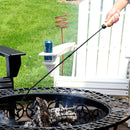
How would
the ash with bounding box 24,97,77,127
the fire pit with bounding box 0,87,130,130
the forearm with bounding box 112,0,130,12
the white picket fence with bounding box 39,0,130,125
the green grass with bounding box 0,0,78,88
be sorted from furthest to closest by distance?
the green grass with bounding box 0,0,78,88 < the white picket fence with bounding box 39,0,130,125 < the forearm with bounding box 112,0,130,12 < the ash with bounding box 24,97,77,127 < the fire pit with bounding box 0,87,130,130

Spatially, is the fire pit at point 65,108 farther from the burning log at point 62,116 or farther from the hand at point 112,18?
the hand at point 112,18

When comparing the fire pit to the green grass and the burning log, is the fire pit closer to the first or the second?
the burning log

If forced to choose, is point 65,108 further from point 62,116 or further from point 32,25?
point 32,25

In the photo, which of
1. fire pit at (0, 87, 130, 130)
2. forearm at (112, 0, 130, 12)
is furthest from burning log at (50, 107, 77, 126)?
forearm at (112, 0, 130, 12)

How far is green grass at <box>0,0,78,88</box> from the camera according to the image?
4.09 meters

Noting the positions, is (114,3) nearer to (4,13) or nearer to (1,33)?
(1,33)

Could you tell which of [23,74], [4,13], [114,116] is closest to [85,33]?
[114,116]

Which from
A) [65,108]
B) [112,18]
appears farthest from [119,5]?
[65,108]

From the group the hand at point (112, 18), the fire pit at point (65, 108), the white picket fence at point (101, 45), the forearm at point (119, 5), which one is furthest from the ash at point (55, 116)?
the forearm at point (119, 5)

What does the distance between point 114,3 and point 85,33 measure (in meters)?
0.40

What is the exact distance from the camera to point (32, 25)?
4527 millimetres

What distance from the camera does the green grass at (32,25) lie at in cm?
409

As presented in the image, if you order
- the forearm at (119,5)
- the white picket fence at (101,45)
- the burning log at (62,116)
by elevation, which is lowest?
the burning log at (62,116)

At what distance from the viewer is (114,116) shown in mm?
1055
